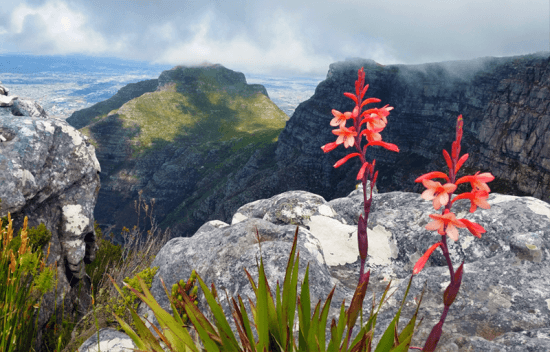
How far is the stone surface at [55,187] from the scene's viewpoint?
17.8ft

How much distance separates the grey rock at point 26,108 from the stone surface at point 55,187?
3.55 feet

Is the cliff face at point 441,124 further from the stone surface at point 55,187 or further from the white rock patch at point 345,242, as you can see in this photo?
the stone surface at point 55,187

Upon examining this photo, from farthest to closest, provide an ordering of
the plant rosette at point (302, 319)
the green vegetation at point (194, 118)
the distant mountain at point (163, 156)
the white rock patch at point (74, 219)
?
the green vegetation at point (194, 118) → the distant mountain at point (163, 156) → the white rock patch at point (74, 219) → the plant rosette at point (302, 319)

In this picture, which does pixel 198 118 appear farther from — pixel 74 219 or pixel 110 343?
pixel 110 343

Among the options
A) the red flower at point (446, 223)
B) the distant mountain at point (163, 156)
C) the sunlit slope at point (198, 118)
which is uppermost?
Result: the red flower at point (446, 223)

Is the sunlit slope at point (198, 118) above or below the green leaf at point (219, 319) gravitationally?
below

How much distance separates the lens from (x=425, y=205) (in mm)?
6098

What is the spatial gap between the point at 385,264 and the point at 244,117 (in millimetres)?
183419

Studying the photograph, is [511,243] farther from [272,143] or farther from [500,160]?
[272,143]

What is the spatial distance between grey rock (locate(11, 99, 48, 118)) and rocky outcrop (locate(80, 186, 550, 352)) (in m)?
5.32

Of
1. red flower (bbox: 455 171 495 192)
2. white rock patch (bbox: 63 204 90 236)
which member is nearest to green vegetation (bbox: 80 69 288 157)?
white rock patch (bbox: 63 204 90 236)

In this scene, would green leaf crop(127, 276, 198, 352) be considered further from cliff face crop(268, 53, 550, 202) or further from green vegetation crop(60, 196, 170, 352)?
cliff face crop(268, 53, 550, 202)

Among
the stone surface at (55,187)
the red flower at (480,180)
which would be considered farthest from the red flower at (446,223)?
the stone surface at (55,187)

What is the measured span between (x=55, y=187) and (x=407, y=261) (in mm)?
7128
